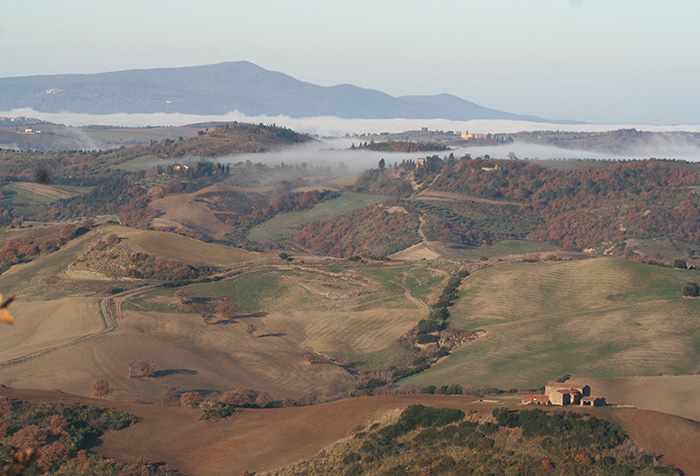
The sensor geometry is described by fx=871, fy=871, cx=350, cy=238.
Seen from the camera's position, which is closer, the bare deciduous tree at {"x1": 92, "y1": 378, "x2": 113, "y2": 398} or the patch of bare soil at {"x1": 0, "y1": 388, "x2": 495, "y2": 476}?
the patch of bare soil at {"x1": 0, "y1": 388, "x2": 495, "y2": 476}

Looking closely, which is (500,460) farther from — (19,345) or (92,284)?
(92,284)

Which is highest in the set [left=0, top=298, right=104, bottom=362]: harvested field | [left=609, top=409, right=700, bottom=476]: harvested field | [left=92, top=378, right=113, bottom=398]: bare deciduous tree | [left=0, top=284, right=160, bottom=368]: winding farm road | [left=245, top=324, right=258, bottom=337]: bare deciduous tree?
[left=609, top=409, right=700, bottom=476]: harvested field

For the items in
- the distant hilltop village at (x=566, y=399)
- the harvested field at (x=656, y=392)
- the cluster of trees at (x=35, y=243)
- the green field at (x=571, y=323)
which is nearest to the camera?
the distant hilltop village at (x=566, y=399)

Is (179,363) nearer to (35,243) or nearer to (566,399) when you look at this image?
(566,399)

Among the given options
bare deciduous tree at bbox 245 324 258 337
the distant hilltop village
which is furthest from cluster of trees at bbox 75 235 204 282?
the distant hilltop village

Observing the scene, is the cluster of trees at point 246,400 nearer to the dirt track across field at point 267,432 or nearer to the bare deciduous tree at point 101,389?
the dirt track across field at point 267,432

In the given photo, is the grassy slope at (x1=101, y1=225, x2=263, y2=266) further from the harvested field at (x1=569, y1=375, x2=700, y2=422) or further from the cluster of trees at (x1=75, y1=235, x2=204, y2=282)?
the harvested field at (x1=569, y1=375, x2=700, y2=422)

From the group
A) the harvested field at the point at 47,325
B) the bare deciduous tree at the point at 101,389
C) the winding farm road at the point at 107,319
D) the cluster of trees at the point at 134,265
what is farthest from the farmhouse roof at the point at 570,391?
the cluster of trees at the point at 134,265
